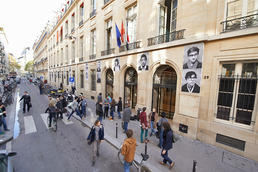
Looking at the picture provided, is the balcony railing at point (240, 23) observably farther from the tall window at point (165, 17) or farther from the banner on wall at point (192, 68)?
the tall window at point (165, 17)

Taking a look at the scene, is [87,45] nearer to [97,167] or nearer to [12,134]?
[12,134]

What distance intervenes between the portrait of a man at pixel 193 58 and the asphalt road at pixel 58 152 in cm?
549

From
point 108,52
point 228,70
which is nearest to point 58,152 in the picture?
point 228,70

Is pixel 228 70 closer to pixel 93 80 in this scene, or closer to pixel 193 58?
pixel 193 58

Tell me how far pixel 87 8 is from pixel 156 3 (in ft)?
36.5

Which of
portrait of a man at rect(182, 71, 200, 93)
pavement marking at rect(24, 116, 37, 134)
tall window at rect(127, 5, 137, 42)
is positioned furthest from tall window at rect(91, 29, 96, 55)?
portrait of a man at rect(182, 71, 200, 93)

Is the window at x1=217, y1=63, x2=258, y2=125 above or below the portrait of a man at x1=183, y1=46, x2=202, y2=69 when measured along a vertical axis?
below

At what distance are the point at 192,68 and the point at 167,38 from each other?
8.80 ft

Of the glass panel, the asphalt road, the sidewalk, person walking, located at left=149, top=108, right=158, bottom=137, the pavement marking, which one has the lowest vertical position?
the sidewalk

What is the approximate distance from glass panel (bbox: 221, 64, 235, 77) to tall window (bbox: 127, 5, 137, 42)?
6.37 m

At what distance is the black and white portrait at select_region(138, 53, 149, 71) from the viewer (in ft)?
25.5

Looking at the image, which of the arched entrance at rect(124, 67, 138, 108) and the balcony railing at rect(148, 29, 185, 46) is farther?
the arched entrance at rect(124, 67, 138, 108)

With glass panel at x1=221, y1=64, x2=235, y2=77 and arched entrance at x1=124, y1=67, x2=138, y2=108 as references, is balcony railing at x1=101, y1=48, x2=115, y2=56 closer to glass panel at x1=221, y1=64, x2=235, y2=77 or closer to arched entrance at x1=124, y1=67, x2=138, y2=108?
arched entrance at x1=124, y1=67, x2=138, y2=108

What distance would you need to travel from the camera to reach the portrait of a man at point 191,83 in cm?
565
